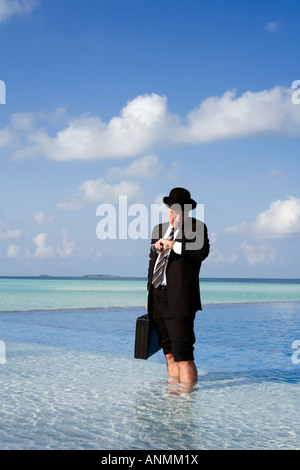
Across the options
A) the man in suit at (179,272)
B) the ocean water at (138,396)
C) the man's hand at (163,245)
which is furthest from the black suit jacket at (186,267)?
the ocean water at (138,396)

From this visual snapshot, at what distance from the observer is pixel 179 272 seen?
185 inches

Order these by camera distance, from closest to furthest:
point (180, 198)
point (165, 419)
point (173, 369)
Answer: point (165, 419)
point (180, 198)
point (173, 369)

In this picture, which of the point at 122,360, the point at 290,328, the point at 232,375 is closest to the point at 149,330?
Result: the point at 232,375

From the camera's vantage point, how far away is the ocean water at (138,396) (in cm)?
371

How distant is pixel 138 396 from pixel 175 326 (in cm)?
85

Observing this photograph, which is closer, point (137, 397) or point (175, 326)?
point (175, 326)

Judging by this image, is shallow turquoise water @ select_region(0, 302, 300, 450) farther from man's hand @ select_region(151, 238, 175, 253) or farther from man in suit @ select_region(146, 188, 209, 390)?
man's hand @ select_region(151, 238, 175, 253)

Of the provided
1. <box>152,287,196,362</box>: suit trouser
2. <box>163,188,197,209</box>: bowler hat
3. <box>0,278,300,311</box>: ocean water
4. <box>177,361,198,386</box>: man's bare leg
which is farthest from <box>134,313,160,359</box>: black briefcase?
<box>0,278,300,311</box>: ocean water

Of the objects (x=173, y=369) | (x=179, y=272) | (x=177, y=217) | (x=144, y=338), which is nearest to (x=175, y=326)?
(x=144, y=338)

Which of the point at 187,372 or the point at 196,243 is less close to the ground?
the point at 196,243

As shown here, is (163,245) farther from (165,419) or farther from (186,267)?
(165,419)

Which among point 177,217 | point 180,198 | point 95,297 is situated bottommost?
point 95,297

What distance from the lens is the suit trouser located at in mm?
4707

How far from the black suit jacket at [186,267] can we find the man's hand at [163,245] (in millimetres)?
123
